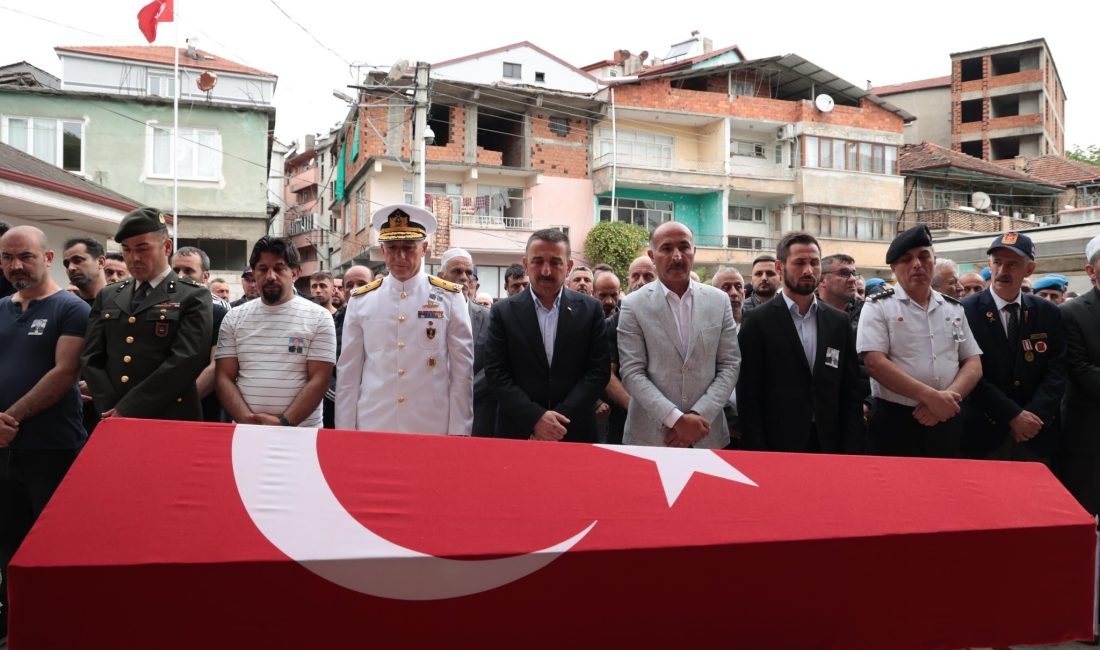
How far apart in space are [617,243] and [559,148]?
4.61 metres

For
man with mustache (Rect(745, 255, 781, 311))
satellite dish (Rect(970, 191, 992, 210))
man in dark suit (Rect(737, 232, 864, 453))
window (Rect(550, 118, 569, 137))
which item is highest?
window (Rect(550, 118, 569, 137))

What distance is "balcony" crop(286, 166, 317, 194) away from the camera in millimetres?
49500

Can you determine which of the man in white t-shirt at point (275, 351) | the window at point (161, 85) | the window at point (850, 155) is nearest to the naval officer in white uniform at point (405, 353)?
the man in white t-shirt at point (275, 351)

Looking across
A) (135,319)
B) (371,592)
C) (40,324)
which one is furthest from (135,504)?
(40,324)

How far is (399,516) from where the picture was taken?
94.7 inches

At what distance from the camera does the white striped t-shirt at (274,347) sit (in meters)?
4.07

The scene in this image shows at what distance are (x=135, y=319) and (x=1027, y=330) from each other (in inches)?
191

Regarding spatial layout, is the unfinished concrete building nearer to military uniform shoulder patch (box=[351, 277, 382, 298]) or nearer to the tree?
the tree

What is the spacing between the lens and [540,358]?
164 inches

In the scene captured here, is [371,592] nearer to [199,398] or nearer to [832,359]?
[199,398]

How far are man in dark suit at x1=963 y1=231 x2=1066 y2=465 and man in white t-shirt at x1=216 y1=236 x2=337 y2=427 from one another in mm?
3719

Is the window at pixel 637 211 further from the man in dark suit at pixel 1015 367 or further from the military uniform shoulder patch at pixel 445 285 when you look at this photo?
the military uniform shoulder patch at pixel 445 285

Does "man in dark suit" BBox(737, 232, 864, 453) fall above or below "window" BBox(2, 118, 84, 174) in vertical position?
below

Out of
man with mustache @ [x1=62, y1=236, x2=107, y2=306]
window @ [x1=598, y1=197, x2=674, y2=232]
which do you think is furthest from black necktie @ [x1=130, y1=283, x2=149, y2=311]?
window @ [x1=598, y1=197, x2=674, y2=232]
